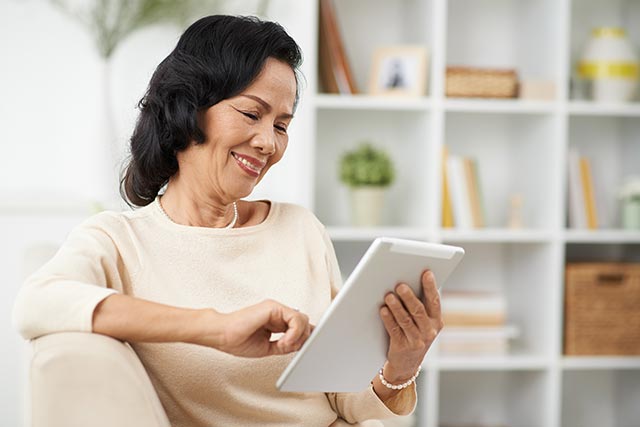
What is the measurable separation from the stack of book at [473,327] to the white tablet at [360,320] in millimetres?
1635

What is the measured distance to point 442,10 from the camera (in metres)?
2.92

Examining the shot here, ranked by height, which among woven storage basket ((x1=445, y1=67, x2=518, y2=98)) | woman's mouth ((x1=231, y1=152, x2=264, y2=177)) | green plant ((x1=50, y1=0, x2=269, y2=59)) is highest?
green plant ((x1=50, y1=0, x2=269, y2=59))

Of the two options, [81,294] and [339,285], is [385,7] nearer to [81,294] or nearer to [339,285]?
[339,285]

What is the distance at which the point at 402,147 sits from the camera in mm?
3227

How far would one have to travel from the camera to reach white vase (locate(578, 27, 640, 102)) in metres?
3.08

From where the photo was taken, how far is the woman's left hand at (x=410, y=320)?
52.8 inches

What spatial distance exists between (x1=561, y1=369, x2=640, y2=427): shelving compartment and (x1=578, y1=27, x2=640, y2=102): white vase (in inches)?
41.1

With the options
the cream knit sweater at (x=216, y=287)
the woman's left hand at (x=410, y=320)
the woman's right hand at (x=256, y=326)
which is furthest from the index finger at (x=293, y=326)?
the cream knit sweater at (x=216, y=287)

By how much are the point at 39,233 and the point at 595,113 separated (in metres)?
1.91

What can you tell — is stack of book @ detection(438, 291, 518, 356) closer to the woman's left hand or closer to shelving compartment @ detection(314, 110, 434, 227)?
shelving compartment @ detection(314, 110, 434, 227)

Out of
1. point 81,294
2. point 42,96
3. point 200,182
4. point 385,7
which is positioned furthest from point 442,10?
point 81,294

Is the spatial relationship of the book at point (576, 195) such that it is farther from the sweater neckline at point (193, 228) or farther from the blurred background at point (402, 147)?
the sweater neckline at point (193, 228)

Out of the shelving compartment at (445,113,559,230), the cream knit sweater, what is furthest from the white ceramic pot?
the cream knit sweater

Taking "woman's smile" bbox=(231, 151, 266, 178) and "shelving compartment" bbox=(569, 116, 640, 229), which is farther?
"shelving compartment" bbox=(569, 116, 640, 229)
